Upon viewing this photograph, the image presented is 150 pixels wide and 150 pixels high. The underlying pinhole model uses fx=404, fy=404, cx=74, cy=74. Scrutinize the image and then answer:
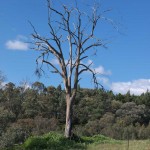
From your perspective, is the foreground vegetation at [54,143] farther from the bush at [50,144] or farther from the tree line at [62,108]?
the tree line at [62,108]

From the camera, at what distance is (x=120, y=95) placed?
284 feet

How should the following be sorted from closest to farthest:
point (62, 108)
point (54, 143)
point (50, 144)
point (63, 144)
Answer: point (50, 144)
point (54, 143)
point (63, 144)
point (62, 108)

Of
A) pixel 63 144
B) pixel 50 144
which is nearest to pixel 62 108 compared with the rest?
pixel 63 144

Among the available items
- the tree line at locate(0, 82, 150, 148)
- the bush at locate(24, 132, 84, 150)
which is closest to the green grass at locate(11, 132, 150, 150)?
the bush at locate(24, 132, 84, 150)

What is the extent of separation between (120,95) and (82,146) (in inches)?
2672

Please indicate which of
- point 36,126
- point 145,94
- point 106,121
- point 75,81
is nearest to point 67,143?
point 75,81

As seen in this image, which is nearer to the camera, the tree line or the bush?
the bush

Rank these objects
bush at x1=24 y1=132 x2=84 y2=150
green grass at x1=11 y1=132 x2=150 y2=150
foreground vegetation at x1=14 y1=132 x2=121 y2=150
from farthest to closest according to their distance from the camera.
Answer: foreground vegetation at x1=14 y1=132 x2=121 y2=150, bush at x1=24 y1=132 x2=84 y2=150, green grass at x1=11 y1=132 x2=150 y2=150

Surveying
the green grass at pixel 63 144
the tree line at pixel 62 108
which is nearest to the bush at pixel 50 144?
the green grass at pixel 63 144

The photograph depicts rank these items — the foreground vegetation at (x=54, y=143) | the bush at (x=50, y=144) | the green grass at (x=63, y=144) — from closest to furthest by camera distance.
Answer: the green grass at (x=63, y=144) < the bush at (x=50, y=144) < the foreground vegetation at (x=54, y=143)

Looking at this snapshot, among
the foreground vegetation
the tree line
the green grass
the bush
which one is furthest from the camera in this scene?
the tree line

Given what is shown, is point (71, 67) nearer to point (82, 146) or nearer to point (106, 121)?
point (82, 146)

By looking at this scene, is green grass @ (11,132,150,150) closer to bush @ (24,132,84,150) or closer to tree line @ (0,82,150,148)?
bush @ (24,132,84,150)

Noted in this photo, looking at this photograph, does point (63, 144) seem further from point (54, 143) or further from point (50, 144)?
point (50, 144)
